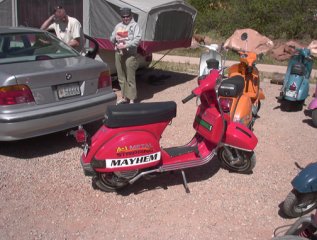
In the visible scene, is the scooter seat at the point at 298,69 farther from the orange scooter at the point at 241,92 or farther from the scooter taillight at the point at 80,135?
the scooter taillight at the point at 80,135

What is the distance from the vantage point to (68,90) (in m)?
4.73

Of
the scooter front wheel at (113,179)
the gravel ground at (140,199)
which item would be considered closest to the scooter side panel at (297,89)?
the gravel ground at (140,199)

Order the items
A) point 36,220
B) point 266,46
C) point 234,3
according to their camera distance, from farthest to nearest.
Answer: point 234,3
point 266,46
point 36,220

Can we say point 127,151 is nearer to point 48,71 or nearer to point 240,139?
point 240,139

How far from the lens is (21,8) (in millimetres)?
7535

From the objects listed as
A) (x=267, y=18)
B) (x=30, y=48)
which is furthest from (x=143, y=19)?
(x=267, y=18)

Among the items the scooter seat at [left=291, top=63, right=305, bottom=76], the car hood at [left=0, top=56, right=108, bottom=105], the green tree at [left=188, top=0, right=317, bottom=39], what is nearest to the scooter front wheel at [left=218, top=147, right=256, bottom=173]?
the car hood at [left=0, top=56, right=108, bottom=105]

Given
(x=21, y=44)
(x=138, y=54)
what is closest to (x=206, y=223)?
(x=21, y=44)

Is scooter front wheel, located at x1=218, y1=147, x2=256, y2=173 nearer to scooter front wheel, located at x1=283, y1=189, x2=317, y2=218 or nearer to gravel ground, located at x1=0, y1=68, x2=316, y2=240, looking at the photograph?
gravel ground, located at x1=0, y1=68, x2=316, y2=240

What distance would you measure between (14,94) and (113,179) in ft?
4.74

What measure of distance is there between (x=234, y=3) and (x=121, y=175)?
49.4 ft

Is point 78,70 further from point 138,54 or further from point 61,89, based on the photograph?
point 138,54

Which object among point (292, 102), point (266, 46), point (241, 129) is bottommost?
point (266, 46)

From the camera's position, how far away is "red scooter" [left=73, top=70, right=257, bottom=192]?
3.64 m
